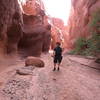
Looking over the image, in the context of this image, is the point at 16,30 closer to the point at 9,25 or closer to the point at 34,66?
the point at 9,25

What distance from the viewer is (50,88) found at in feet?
20.7

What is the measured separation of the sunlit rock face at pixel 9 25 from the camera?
34.9 ft

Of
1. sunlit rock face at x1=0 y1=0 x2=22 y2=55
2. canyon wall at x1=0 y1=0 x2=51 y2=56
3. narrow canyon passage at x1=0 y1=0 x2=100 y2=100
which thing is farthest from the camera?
canyon wall at x1=0 y1=0 x2=51 y2=56

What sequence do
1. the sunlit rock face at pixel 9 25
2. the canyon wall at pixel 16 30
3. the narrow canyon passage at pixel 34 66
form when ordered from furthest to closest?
the canyon wall at pixel 16 30 < the sunlit rock face at pixel 9 25 < the narrow canyon passage at pixel 34 66

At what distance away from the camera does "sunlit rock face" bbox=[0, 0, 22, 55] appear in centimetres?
1062

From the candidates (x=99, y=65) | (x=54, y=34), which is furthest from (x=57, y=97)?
(x=54, y=34)

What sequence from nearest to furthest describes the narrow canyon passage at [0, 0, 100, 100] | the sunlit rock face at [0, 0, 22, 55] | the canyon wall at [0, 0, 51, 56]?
the narrow canyon passage at [0, 0, 100, 100], the sunlit rock face at [0, 0, 22, 55], the canyon wall at [0, 0, 51, 56]

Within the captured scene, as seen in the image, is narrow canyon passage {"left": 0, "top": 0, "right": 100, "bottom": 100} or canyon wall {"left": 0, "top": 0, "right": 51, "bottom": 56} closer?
narrow canyon passage {"left": 0, "top": 0, "right": 100, "bottom": 100}

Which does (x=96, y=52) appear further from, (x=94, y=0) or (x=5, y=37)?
(x=94, y=0)

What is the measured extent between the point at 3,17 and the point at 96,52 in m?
7.86

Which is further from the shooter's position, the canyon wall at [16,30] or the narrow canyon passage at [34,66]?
the canyon wall at [16,30]

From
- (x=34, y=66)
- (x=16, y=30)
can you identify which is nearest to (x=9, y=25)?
(x=16, y=30)

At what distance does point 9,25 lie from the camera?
12.0 m

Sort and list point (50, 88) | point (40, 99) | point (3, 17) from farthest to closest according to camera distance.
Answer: point (3, 17) < point (50, 88) < point (40, 99)
